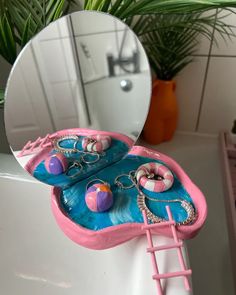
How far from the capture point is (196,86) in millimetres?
871

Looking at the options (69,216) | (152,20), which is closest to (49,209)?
(69,216)

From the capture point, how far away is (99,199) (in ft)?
1.53

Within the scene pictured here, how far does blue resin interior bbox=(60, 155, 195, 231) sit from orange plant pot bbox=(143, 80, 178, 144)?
13.5 inches

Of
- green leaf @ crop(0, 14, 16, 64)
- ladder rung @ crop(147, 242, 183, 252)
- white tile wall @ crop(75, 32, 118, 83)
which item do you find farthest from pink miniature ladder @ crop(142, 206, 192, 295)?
green leaf @ crop(0, 14, 16, 64)

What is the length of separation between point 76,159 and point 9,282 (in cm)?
31

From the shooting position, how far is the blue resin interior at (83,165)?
1.61 ft

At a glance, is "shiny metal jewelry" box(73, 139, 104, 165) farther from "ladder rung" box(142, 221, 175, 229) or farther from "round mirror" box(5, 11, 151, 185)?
"ladder rung" box(142, 221, 175, 229)

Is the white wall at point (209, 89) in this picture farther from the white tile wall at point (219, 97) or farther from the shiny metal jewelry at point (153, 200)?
the shiny metal jewelry at point (153, 200)

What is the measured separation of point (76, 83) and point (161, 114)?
1.40ft

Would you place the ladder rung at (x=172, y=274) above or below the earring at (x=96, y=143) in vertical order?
below

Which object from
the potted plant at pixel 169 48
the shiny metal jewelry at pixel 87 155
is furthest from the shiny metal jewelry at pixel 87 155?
the potted plant at pixel 169 48

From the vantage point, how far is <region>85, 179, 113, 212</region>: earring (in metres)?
0.47

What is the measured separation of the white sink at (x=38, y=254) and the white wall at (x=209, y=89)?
54cm

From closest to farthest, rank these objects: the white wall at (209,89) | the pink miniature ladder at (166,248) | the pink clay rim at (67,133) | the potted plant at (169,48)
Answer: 1. the pink miniature ladder at (166,248)
2. the pink clay rim at (67,133)
3. the potted plant at (169,48)
4. the white wall at (209,89)
